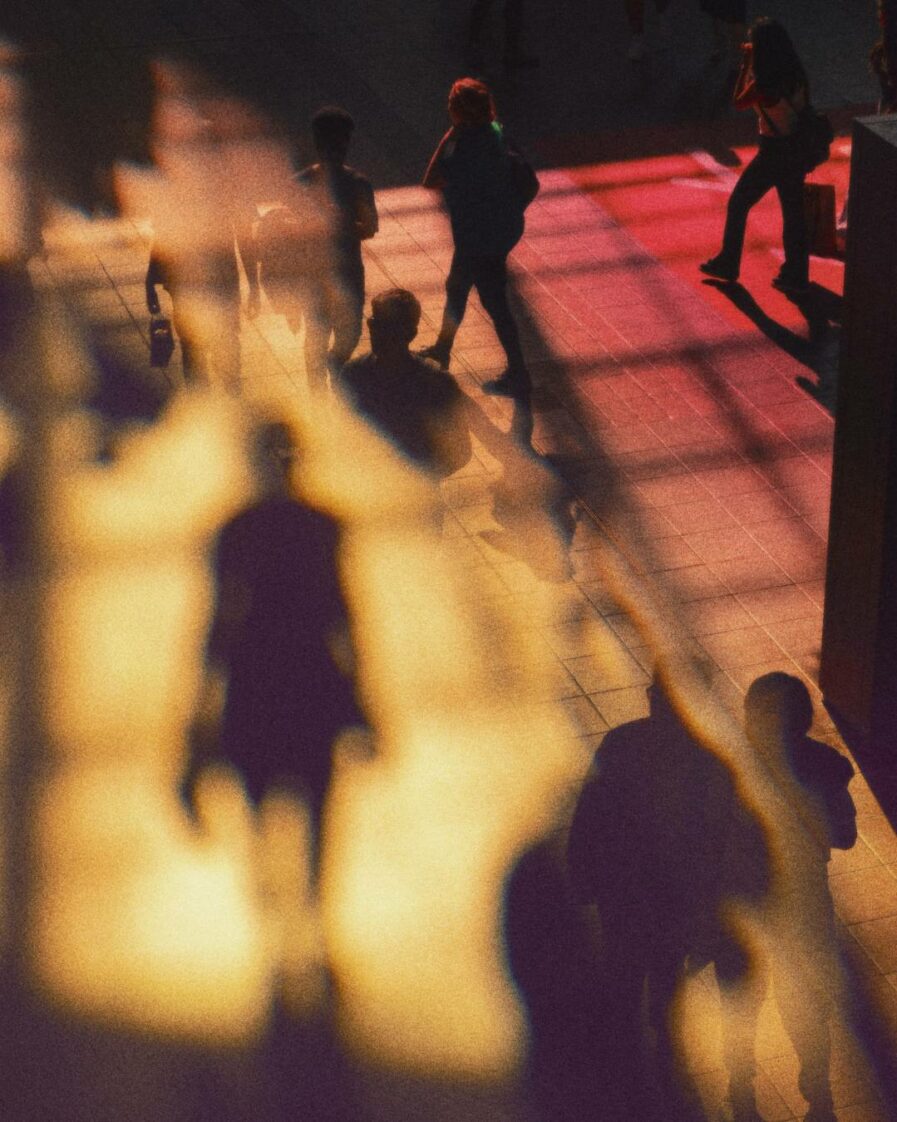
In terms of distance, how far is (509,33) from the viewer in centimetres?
1562

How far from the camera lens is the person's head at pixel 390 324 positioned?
6.89 m

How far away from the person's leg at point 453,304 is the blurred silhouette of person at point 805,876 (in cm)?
418

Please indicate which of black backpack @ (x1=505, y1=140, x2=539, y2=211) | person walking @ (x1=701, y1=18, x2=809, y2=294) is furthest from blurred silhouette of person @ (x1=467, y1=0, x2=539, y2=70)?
black backpack @ (x1=505, y1=140, x2=539, y2=211)

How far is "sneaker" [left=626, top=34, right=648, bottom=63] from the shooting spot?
51.5 feet

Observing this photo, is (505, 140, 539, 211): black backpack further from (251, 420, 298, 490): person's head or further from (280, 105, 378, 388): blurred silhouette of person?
(251, 420, 298, 490): person's head

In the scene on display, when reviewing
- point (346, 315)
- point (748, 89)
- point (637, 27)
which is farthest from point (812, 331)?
point (637, 27)

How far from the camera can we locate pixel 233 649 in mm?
7418

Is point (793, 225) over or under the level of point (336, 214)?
under

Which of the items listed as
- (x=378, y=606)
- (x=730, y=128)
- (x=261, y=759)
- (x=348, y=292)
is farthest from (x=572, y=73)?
(x=261, y=759)

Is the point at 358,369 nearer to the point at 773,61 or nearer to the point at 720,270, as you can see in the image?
the point at 773,61

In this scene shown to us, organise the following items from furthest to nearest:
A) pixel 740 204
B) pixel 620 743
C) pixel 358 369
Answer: pixel 740 204, pixel 358 369, pixel 620 743

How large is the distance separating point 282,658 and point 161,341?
2797mm

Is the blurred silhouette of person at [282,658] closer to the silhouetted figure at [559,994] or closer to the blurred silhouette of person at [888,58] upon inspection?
the silhouetted figure at [559,994]

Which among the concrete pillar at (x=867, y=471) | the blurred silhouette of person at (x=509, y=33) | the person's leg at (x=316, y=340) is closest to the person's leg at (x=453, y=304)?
the person's leg at (x=316, y=340)
